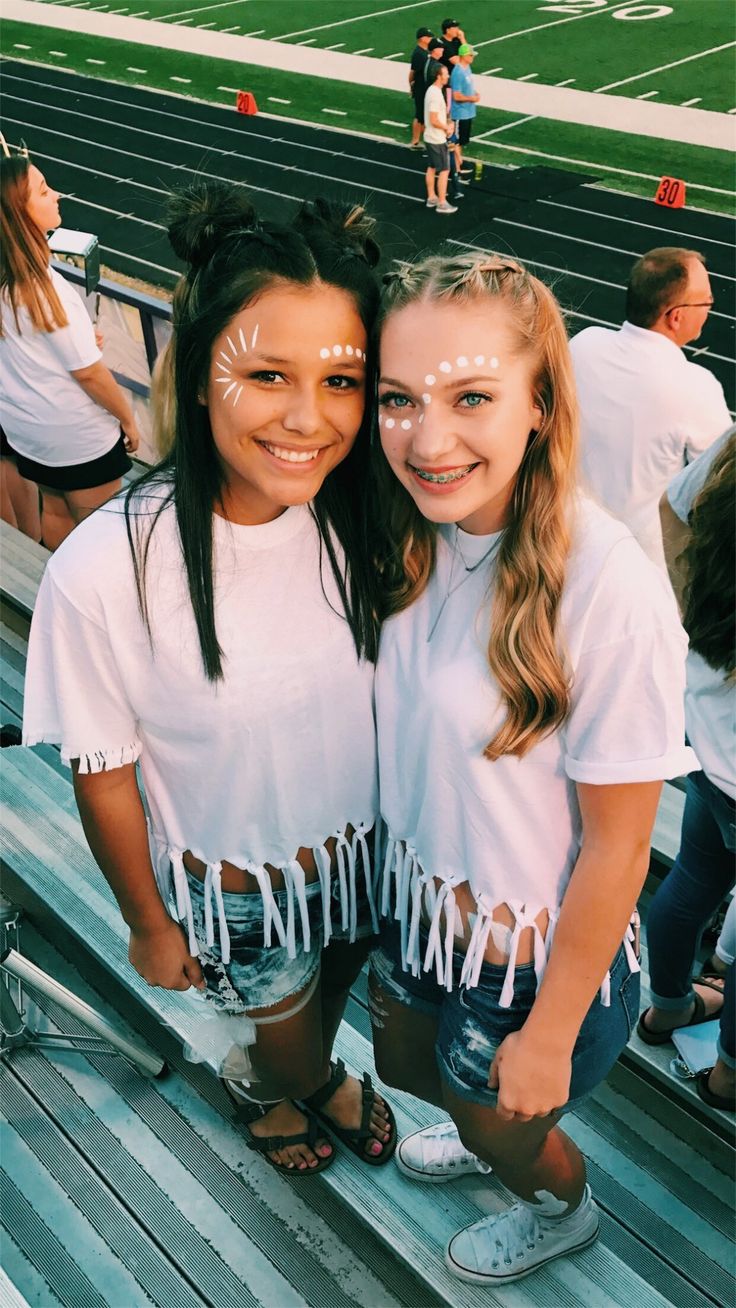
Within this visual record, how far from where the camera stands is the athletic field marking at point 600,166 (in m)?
14.2

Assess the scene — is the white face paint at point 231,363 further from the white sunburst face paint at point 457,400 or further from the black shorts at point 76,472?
the black shorts at point 76,472

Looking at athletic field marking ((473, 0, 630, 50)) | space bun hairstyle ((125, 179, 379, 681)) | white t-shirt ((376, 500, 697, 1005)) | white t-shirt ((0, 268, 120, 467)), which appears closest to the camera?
white t-shirt ((376, 500, 697, 1005))

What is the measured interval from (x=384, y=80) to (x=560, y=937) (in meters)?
20.6

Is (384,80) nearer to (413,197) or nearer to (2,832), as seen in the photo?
(413,197)

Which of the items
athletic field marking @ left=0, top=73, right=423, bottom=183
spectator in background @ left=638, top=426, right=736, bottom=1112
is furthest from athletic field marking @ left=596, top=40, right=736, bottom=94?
spectator in background @ left=638, top=426, right=736, bottom=1112

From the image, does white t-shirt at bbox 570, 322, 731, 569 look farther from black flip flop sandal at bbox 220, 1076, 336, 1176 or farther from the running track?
the running track

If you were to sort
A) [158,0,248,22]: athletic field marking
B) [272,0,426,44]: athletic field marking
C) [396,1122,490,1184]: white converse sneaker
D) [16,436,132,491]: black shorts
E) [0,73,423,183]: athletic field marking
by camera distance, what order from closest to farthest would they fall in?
1. [396,1122,490,1184]: white converse sneaker
2. [16,436,132,491]: black shorts
3. [0,73,423,183]: athletic field marking
4. [272,0,426,44]: athletic field marking
5. [158,0,248,22]: athletic field marking

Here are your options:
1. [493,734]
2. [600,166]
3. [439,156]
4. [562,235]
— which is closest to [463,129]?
[600,166]

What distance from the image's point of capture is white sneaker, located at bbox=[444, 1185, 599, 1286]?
1896 millimetres

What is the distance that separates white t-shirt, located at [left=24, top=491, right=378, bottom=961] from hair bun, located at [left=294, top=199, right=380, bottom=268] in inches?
15.0

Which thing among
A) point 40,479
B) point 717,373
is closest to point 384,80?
point 717,373

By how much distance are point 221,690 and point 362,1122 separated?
3.44ft

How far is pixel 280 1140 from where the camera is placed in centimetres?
210

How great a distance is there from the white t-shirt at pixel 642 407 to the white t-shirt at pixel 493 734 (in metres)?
1.94
